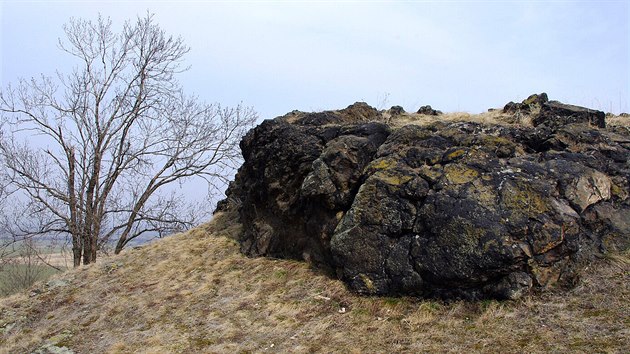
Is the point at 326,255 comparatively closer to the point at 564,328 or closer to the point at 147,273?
the point at 564,328

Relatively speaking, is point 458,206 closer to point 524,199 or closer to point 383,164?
point 524,199

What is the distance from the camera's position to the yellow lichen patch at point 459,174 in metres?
7.10

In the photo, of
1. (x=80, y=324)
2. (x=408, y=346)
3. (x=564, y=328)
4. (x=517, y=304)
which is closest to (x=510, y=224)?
(x=517, y=304)

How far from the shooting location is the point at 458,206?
6.73 meters

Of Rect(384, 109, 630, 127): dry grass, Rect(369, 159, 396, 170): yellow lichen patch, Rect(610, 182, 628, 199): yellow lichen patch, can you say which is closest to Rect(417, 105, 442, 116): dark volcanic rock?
Rect(384, 109, 630, 127): dry grass

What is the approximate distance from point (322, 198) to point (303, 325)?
275 cm

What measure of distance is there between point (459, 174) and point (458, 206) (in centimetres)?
74

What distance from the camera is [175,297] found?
348 inches

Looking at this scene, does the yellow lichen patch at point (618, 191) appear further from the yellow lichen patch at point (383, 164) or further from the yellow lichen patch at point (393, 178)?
the yellow lichen patch at point (383, 164)

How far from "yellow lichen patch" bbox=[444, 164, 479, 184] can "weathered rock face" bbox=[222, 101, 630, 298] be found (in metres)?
0.02

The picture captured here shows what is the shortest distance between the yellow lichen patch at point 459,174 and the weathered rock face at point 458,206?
17 millimetres

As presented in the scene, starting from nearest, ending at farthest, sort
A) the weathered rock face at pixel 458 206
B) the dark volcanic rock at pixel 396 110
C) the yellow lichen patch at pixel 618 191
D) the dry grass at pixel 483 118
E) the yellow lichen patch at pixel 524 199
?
the weathered rock face at pixel 458 206 → the yellow lichen patch at pixel 524 199 → the yellow lichen patch at pixel 618 191 → the dry grass at pixel 483 118 → the dark volcanic rock at pixel 396 110

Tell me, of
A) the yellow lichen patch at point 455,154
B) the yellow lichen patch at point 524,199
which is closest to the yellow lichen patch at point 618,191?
the yellow lichen patch at point 524,199

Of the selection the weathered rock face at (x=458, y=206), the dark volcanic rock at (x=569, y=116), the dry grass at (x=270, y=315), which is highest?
the dark volcanic rock at (x=569, y=116)
